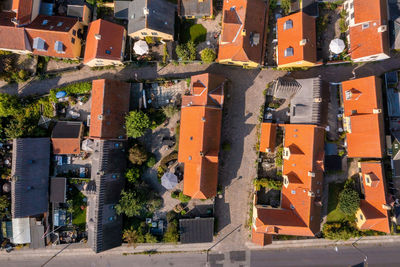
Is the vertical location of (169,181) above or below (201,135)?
below

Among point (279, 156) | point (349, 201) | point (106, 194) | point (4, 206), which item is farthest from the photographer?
point (279, 156)

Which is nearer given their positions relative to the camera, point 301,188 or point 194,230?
point 301,188

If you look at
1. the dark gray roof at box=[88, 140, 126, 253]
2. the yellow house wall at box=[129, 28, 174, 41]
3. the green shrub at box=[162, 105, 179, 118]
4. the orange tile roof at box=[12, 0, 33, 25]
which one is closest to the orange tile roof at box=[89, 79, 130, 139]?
the dark gray roof at box=[88, 140, 126, 253]

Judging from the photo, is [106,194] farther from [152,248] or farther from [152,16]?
[152,16]

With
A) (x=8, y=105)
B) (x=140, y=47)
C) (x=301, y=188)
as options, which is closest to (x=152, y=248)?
(x=301, y=188)

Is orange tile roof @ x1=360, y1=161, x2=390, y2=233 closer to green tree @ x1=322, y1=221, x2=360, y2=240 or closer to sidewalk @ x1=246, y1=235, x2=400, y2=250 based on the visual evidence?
green tree @ x1=322, y1=221, x2=360, y2=240

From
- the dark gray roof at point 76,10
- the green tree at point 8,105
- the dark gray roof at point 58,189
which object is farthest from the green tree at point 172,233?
the dark gray roof at point 76,10
